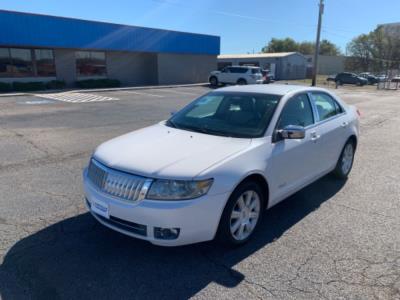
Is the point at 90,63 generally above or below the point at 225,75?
above

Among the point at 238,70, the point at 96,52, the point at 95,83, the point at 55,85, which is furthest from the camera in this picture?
the point at 238,70

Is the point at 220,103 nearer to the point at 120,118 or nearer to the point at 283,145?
the point at 283,145

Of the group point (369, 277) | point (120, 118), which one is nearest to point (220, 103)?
point (369, 277)

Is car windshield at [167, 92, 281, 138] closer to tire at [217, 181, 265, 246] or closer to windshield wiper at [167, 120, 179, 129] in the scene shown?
windshield wiper at [167, 120, 179, 129]

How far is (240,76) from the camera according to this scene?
28.7 metres

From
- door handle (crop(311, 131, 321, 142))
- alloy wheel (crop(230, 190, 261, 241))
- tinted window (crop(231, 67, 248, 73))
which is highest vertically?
tinted window (crop(231, 67, 248, 73))

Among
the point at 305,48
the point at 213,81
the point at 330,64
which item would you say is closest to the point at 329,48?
the point at 305,48

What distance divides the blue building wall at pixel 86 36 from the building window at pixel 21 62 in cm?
103

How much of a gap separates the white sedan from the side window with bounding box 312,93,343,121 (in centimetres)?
3

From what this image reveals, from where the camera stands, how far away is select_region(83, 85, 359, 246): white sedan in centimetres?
285

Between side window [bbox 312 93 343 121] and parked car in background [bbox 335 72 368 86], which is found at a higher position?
side window [bbox 312 93 343 121]

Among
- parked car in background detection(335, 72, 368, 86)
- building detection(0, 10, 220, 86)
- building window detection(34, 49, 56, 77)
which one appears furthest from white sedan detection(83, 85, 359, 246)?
parked car in background detection(335, 72, 368, 86)

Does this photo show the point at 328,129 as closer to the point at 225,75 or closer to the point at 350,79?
the point at 225,75

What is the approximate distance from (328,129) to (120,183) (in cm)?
300
